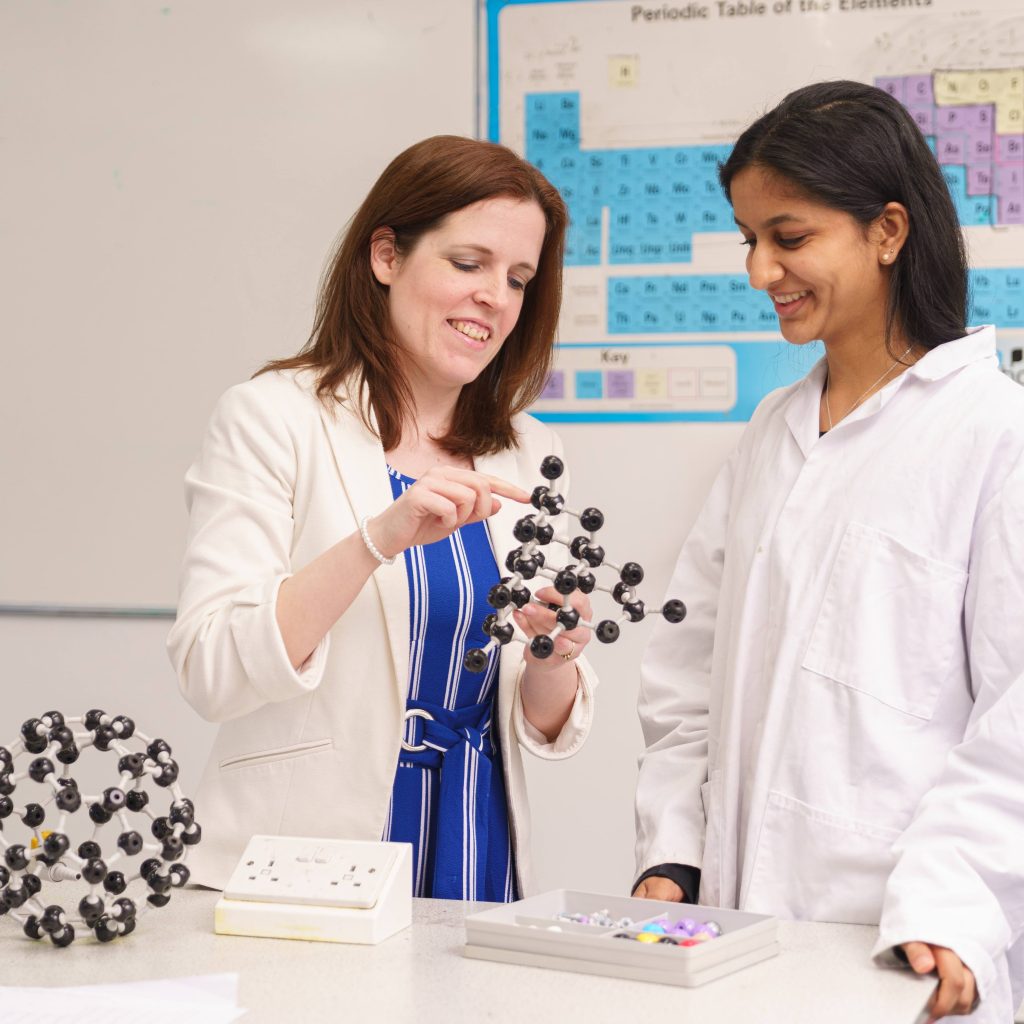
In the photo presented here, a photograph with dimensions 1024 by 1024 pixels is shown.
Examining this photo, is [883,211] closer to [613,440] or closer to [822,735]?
[822,735]

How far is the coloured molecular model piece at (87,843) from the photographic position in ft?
4.16

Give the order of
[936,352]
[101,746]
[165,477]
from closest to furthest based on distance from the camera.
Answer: [101,746] < [936,352] < [165,477]

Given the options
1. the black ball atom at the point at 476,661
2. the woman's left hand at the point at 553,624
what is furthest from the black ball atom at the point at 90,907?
the woman's left hand at the point at 553,624

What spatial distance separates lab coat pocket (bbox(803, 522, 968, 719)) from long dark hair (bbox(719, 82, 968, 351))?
10.7 inches

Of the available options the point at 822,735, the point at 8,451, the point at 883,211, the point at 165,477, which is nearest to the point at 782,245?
the point at 883,211

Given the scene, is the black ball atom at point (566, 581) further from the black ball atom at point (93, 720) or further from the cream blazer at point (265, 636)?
the black ball atom at point (93, 720)

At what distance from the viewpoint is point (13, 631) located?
9.61 feet

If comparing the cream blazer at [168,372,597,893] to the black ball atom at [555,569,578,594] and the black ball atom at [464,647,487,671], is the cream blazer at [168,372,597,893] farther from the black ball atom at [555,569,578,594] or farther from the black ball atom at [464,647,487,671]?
the black ball atom at [555,569,578,594]

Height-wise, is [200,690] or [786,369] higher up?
[786,369]

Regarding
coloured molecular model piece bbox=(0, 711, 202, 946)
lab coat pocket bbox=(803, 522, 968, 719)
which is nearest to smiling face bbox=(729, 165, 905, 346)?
lab coat pocket bbox=(803, 522, 968, 719)

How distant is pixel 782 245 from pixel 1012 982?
0.85 m

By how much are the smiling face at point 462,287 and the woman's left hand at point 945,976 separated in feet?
3.05

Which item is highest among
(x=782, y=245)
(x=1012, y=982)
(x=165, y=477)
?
(x=782, y=245)

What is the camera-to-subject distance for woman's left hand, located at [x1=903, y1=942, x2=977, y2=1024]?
118 cm
